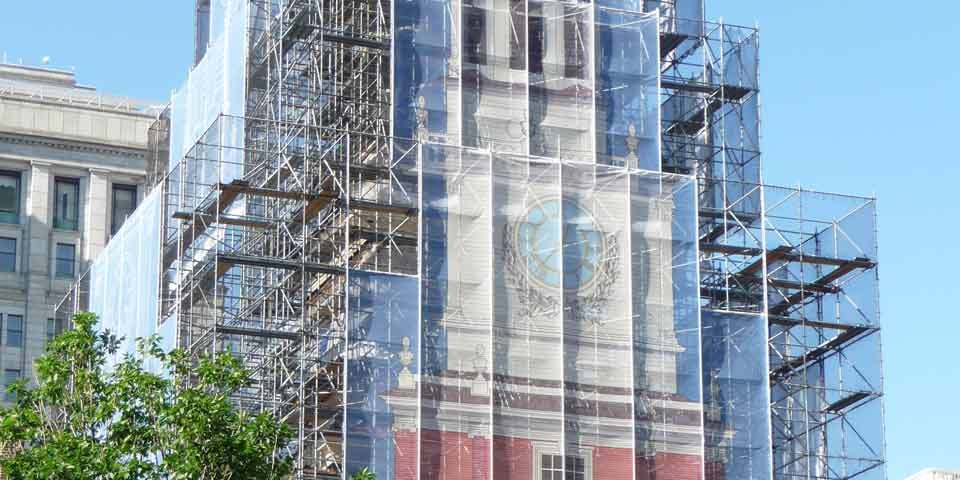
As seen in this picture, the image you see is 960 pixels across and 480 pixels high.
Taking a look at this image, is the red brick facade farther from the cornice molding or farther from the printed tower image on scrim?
the cornice molding

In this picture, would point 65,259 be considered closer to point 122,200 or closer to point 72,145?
point 122,200

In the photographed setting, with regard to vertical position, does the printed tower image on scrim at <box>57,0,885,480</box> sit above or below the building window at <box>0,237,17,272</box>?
below

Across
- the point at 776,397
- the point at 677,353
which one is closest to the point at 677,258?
the point at 677,353

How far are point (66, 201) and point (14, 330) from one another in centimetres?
662

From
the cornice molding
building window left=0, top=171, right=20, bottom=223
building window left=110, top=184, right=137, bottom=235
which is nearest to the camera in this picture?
the cornice molding

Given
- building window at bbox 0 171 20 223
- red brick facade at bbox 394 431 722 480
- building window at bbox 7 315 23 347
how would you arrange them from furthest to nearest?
building window at bbox 0 171 20 223 < building window at bbox 7 315 23 347 < red brick facade at bbox 394 431 722 480

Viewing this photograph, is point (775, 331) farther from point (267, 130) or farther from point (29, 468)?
point (29, 468)

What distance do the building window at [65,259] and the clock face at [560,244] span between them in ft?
144

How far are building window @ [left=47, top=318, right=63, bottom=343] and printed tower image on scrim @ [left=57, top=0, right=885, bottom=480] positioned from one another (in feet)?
79.2

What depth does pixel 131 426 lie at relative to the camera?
187ft

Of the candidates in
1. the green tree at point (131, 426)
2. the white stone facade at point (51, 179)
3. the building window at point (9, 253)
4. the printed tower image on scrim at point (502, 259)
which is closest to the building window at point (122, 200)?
the white stone facade at point (51, 179)

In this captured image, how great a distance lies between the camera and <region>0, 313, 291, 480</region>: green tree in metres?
55.3

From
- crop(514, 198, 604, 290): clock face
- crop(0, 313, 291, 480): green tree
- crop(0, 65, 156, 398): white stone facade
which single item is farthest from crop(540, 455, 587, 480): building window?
crop(0, 65, 156, 398): white stone facade

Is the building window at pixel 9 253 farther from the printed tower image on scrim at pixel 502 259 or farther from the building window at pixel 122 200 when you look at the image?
the printed tower image on scrim at pixel 502 259
